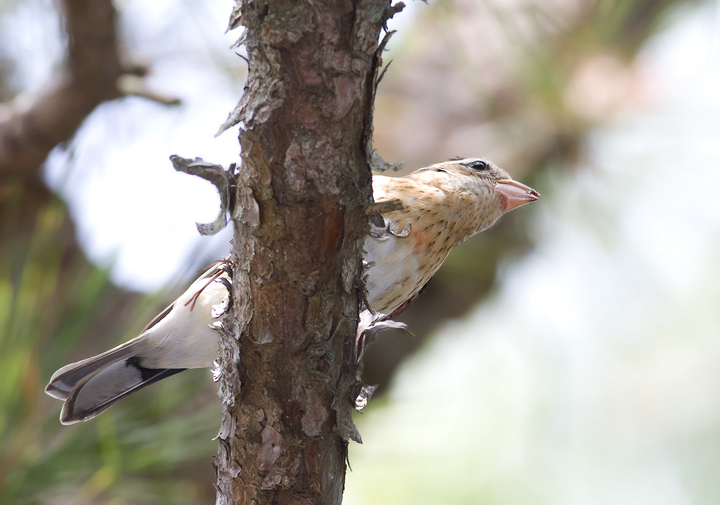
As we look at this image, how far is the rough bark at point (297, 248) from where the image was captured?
95 cm

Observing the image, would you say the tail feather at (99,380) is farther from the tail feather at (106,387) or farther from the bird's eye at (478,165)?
the bird's eye at (478,165)

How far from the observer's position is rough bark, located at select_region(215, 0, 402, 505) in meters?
0.95

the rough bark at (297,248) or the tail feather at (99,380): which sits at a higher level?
the rough bark at (297,248)

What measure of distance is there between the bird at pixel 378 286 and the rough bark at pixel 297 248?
74 cm

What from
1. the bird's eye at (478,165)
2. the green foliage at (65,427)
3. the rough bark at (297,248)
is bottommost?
the green foliage at (65,427)

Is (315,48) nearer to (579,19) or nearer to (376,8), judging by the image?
(376,8)

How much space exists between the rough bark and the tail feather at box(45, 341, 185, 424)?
85 cm

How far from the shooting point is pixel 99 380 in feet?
6.52

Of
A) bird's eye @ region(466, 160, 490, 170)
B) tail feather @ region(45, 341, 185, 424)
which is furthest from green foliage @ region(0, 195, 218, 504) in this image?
bird's eye @ region(466, 160, 490, 170)

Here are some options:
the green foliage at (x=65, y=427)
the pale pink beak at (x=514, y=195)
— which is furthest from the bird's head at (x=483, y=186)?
the green foliage at (x=65, y=427)

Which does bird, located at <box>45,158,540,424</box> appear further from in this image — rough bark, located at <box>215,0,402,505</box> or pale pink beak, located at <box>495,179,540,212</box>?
rough bark, located at <box>215,0,402,505</box>

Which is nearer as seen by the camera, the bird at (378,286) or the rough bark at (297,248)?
the rough bark at (297,248)

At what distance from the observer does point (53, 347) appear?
2059 millimetres

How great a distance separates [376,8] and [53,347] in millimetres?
1625
